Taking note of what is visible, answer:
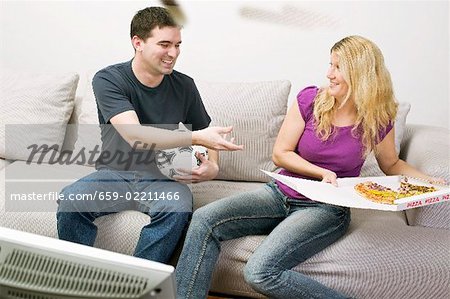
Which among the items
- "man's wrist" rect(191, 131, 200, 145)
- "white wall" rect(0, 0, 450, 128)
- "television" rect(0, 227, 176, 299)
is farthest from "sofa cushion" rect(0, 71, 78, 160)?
"television" rect(0, 227, 176, 299)

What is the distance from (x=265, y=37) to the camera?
274cm

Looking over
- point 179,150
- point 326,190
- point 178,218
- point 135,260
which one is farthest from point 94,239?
point 135,260

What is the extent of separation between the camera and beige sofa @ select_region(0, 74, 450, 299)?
1883 mm

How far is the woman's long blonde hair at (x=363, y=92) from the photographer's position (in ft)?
6.40

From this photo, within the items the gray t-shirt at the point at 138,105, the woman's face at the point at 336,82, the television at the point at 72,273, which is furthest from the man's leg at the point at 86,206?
the television at the point at 72,273

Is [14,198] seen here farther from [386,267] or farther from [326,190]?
[386,267]

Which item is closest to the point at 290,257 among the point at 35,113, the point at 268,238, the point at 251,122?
the point at 268,238

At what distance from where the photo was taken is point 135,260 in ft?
2.41

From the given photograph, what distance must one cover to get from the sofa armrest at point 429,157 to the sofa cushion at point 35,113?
1.37 meters

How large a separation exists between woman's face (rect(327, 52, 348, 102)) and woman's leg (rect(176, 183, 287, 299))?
0.37 meters

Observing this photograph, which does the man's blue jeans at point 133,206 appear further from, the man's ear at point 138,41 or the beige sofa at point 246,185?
the man's ear at point 138,41

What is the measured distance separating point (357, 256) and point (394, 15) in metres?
1.16

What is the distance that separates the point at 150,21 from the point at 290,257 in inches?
34.7

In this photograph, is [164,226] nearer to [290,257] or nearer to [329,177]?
[290,257]
